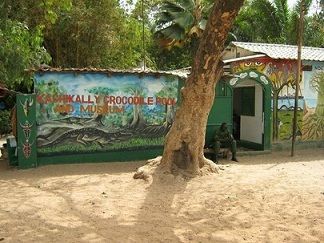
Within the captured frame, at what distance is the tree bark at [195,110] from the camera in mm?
8297

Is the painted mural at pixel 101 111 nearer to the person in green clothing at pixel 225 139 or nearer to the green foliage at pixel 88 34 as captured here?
the person in green clothing at pixel 225 139

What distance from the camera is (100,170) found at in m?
→ 9.89

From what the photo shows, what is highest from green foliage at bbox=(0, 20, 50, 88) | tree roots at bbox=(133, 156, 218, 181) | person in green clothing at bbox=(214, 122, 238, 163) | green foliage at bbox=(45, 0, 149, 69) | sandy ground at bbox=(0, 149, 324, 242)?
green foliage at bbox=(45, 0, 149, 69)

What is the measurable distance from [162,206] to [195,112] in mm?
2403

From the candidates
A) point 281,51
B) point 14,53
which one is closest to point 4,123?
point 14,53

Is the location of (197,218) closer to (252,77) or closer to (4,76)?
(4,76)

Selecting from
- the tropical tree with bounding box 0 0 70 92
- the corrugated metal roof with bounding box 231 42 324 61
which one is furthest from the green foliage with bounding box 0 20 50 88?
the corrugated metal roof with bounding box 231 42 324 61

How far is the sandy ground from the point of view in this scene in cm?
537

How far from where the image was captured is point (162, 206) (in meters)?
6.78

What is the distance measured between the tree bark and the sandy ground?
457 mm

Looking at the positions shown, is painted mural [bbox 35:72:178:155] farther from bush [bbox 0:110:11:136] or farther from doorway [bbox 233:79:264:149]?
bush [bbox 0:110:11:136]

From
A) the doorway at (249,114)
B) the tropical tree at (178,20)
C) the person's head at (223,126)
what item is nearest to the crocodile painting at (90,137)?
the person's head at (223,126)

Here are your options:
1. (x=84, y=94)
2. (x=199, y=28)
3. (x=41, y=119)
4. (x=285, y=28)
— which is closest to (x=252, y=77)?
(x=199, y=28)

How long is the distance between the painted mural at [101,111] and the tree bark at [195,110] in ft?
8.51
